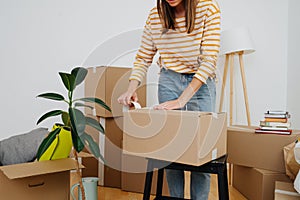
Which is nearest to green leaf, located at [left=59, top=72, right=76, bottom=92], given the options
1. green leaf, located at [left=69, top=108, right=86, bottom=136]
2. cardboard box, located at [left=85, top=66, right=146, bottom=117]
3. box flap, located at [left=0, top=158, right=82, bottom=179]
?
green leaf, located at [left=69, top=108, right=86, bottom=136]

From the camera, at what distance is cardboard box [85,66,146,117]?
2.30 m

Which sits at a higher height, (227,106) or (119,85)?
(119,85)

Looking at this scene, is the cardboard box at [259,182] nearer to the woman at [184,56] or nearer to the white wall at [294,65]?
the woman at [184,56]

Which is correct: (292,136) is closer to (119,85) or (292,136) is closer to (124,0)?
(119,85)

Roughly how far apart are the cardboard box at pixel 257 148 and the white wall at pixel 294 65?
0.80m

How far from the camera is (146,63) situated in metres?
1.50

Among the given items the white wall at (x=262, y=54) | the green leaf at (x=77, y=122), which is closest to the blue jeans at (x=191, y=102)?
the green leaf at (x=77, y=122)

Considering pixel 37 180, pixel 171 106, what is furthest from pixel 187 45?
pixel 37 180

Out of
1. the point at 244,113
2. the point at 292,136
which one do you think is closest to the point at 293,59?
the point at 244,113

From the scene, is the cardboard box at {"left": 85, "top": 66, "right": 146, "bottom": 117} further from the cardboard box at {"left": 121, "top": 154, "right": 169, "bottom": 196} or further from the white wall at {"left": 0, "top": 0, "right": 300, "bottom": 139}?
the white wall at {"left": 0, "top": 0, "right": 300, "bottom": 139}

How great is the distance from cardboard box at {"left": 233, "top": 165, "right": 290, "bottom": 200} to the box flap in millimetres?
1072

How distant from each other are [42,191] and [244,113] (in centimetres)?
200

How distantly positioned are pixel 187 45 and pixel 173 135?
40 centimetres

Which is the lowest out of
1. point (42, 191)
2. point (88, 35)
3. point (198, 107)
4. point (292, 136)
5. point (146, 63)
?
point (42, 191)
